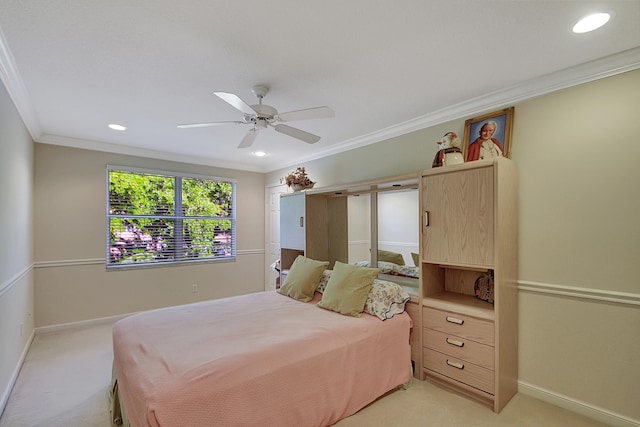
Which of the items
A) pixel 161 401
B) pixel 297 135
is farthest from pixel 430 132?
pixel 161 401

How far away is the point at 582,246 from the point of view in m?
2.19

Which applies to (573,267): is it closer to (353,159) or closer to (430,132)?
(430,132)

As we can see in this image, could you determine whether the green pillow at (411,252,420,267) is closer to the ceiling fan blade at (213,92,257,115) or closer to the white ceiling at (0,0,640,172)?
the white ceiling at (0,0,640,172)

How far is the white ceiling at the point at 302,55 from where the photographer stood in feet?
5.22

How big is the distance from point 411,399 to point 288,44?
2717 mm

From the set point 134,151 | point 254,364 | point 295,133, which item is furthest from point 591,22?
point 134,151

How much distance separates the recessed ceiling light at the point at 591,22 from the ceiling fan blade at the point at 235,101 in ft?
6.69

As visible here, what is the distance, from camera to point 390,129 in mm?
3445

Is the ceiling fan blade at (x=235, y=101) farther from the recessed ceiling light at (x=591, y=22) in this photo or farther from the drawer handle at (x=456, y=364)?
the drawer handle at (x=456, y=364)

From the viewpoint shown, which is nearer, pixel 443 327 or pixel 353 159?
pixel 443 327

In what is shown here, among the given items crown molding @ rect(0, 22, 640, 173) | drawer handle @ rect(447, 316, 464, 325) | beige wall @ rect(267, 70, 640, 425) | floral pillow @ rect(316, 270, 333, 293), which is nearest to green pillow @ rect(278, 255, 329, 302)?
floral pillow @ rect(316, 270, 333, 293)

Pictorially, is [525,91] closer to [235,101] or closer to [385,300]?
[385,300]

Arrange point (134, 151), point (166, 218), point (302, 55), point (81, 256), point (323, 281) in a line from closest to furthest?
point (302, 55)
point (323, 281)
point (81, 256)
point (134, 151)
point (166, 218)

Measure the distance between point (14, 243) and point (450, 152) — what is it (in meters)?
3.89
